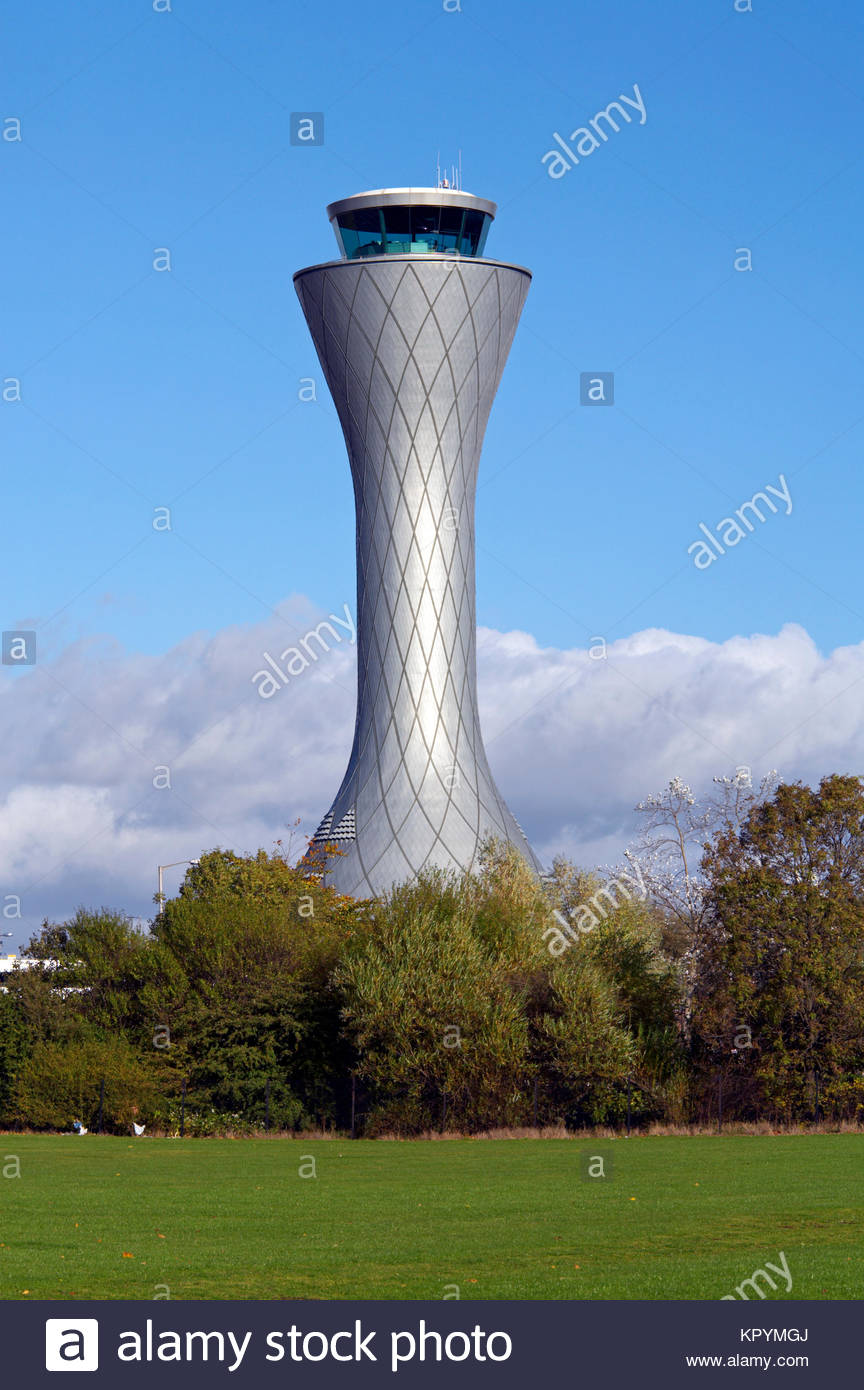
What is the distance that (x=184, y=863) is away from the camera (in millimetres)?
88062

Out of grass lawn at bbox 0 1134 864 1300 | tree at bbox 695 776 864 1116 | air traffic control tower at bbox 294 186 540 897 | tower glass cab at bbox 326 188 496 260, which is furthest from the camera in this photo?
tower glass cab at bbox 326 188 496 260

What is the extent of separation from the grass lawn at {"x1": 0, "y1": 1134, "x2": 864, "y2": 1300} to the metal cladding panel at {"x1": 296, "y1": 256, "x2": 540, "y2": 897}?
193ft

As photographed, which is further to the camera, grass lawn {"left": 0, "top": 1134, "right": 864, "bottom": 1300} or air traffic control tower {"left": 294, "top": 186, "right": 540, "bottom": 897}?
air traffic control tower {"left": 294, "top": 186, "right": 540, "bottom": 897}

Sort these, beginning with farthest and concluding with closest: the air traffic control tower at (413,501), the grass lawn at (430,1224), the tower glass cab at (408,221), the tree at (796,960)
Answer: the tower glass cab at (408,221) → the air traffic control tower at (413,501) → the tree at (796,960) → the grass lawn at (430,1224)

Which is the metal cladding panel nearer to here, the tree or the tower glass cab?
the tower glass cab

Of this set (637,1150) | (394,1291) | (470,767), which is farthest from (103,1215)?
(470,767)

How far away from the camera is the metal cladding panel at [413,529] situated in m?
104

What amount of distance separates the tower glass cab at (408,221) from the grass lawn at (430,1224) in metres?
73.9

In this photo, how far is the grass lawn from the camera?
21.0m

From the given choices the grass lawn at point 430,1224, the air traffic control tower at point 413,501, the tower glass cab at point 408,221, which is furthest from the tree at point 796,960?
the tower glass cab at point 408,221

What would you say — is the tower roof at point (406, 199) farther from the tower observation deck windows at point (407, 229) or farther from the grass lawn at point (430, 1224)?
the grass lawn at point (430, 1224)

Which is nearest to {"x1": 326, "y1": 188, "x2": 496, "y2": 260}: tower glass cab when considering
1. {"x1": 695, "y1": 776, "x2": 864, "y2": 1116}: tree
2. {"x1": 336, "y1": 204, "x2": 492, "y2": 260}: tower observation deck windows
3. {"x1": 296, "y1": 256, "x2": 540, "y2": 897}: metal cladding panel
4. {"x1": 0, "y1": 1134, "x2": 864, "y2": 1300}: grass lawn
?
{"x1": 336, "y1": 204, "x2": 492, "y2": 260}: tower observation deck windows

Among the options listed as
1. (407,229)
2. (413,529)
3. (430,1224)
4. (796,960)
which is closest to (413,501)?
(413,529)
